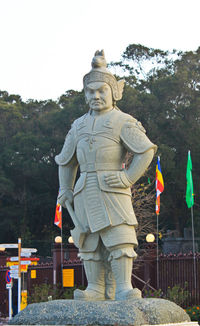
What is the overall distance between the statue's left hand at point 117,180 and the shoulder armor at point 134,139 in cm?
33

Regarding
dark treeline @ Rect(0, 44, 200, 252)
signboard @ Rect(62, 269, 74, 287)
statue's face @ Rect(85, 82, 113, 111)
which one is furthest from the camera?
dark treeline @ Rect(0, 44, 200, 252)

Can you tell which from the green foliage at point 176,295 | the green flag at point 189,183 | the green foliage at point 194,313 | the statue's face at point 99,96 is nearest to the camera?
the statue's face at point 99,96

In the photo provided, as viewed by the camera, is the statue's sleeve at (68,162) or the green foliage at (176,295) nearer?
the statue's sleeve at (68,162)

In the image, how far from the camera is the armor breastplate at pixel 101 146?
7191mm

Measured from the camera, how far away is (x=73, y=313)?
246 inches

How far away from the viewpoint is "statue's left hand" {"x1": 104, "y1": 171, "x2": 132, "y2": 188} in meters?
7.05

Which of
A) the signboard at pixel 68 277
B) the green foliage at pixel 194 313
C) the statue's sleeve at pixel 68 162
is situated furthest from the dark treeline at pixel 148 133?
the statue's sleeve at pixel 68 162

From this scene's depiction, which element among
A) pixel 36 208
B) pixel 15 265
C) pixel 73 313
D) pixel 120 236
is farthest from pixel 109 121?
pixel 36 208

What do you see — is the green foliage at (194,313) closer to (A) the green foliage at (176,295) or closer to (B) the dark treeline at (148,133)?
(A) the green foliage at (176,295)

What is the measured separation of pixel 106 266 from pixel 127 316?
4.47 ft

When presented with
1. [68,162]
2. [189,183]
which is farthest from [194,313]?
[68,162]

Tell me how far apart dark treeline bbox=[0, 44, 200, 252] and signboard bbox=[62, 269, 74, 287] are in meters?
8.24

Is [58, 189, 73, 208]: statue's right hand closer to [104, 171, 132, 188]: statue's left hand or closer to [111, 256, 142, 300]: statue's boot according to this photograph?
[104, 171, 132, 188]: statue's left hand

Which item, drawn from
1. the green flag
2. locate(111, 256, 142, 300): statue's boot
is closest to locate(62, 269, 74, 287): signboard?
the green flag
